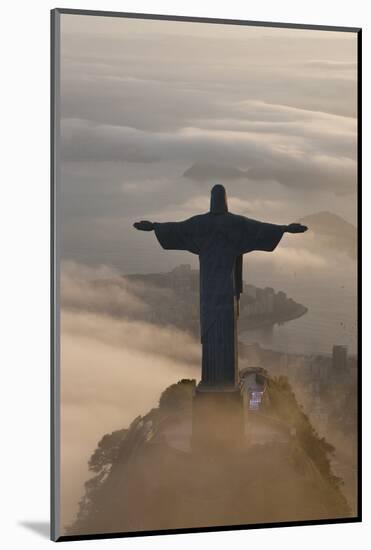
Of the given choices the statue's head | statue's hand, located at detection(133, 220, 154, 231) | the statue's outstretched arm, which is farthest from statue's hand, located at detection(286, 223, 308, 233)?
statue's hand, located at detection(133, 220, 154, 231)

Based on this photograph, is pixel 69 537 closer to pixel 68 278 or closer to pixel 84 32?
pixel 68 278

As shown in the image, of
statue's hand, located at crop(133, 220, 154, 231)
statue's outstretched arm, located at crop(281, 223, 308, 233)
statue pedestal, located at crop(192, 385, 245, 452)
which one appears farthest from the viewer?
statue's outstretched arm, located at crop(281, 223, 308, 233)

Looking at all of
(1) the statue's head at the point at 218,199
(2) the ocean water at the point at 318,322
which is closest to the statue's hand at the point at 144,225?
(1) the statue's head at the point at 218,199

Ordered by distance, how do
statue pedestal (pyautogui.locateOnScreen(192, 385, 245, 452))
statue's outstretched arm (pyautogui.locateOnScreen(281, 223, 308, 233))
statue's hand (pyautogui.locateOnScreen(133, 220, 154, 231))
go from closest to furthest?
statue's hand (pyautogui.locateOnScreen(133, 220, 154, 231)), statue pedestal (pyautogui.locateOnScreen(192, 385, 245, 452)), statue's outstretched arm (pyautogui.locateOnScreen(281, 223, 308, 233))

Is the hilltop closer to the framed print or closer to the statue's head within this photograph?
the framed print

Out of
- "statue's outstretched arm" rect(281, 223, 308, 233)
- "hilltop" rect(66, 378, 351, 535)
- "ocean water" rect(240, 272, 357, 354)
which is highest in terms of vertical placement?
"statue's outstretched arm" rect(281, 223, 308, 233)

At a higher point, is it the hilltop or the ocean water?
the ocean water

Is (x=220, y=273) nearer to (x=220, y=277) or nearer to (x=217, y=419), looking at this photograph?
(x=220, y=277)

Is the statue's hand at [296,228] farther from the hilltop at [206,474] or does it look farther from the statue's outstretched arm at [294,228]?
the hilltop at [206,474]
